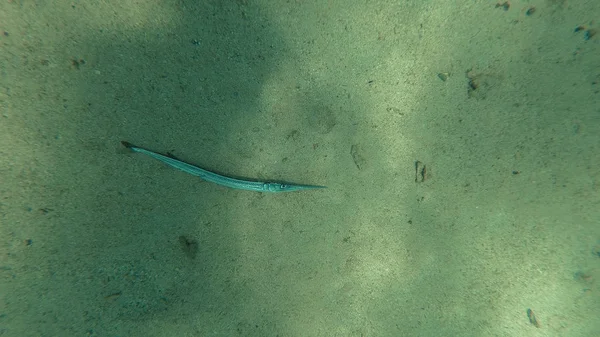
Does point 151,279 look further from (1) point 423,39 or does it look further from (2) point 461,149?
(1) point 423,39

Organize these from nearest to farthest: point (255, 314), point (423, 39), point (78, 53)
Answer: point (78, 53), point (423, 39), point (255, 314)

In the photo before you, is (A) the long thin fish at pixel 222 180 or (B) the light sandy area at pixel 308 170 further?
(A) the long thin fish at pixel 222 180

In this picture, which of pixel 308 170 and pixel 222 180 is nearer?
pixel 222 180

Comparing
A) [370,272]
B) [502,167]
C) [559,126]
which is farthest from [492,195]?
[370,272]

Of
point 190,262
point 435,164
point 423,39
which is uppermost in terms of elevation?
point 423,39

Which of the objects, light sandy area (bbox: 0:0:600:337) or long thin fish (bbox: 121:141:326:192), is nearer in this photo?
light sandy area (bbox: 0:0:600:337)

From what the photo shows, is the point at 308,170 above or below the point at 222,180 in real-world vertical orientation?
above

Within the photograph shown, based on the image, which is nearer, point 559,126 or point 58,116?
point 58,116

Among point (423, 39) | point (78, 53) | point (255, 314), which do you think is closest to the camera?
point (78, 53)
